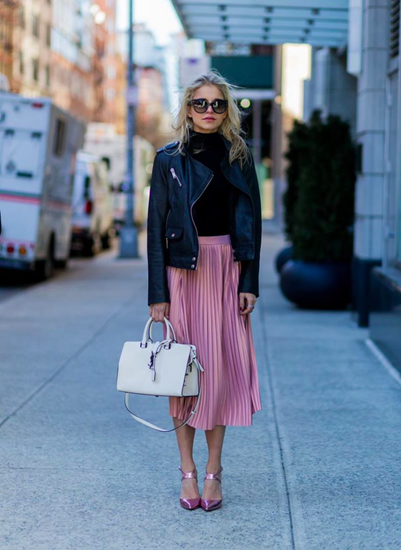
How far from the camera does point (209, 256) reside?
4.46 meters

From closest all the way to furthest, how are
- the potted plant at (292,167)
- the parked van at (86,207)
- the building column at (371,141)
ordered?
the building column at (371,141) → the potted plant at (292,167) → the parked van at (86,207)

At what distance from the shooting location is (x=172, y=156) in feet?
14.6

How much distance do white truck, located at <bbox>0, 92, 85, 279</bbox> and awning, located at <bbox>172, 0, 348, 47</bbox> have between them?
3.51 metres

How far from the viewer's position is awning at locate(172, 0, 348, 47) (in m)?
11.8

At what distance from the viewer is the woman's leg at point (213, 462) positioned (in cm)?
447

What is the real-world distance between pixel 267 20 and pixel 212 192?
9.20m

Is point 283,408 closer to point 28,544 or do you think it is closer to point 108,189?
point 28,544

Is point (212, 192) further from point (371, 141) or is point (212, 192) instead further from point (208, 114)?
point (371, 141)

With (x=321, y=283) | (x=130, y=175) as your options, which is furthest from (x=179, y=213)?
(x=130, y=175)

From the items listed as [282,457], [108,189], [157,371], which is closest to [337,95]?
[282,457]

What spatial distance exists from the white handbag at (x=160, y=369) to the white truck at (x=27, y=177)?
1206cm

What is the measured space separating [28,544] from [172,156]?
1.76 m

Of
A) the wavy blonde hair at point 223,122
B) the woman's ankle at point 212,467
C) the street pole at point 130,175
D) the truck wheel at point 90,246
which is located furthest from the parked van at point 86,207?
the woman's ankle at point 212,467

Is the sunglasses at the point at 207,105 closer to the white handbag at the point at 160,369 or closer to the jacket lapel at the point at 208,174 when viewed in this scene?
the jacket lapel at the point at 208,174
